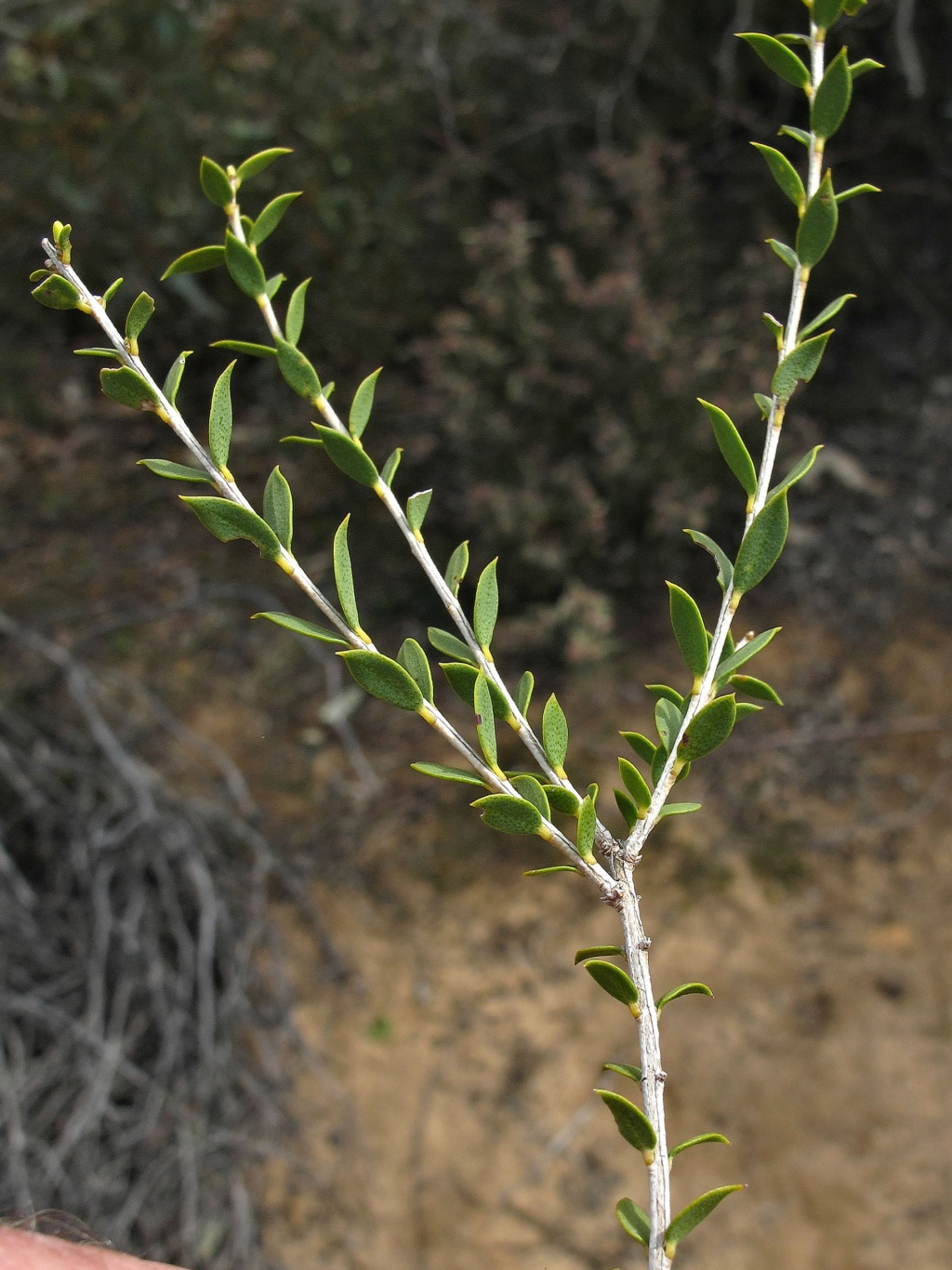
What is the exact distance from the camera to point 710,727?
448 millimetres

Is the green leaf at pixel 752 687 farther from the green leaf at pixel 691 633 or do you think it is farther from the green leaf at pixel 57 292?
the green leaf at pixel 57 292

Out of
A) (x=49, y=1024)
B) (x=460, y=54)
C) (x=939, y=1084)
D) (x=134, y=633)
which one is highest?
(x=460, y=54)

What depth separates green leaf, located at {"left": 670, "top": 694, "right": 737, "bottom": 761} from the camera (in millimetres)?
439

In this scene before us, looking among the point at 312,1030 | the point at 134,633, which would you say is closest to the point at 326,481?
the point at 134,633

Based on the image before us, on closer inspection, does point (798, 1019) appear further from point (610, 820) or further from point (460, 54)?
point (460, 54)

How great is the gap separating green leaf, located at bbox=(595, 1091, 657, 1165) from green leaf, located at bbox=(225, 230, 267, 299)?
347mm

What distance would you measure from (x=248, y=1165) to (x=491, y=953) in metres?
0.66

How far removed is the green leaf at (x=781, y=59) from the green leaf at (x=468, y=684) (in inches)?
12.4

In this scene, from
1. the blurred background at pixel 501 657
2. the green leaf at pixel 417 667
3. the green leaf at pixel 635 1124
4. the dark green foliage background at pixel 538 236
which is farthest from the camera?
the dark green foliage background at pixel 538 236

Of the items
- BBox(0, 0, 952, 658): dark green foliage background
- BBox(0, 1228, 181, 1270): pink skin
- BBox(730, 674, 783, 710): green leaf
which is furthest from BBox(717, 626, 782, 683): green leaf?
BBox(0, 0, 952, 658): dark green foliage background

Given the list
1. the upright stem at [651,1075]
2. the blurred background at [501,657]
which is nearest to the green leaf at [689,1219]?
the upright stem at [651,1075]

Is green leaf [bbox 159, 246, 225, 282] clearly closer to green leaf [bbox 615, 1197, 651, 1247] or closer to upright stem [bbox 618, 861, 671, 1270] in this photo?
upright stem [bbox 618, 861, 671, 1270]

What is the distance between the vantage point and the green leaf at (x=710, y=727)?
1.44ft

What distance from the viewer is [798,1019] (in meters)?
2.23
